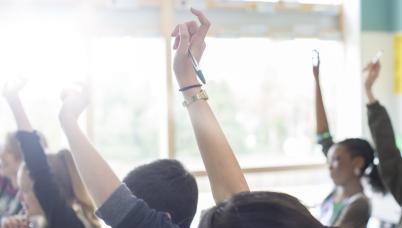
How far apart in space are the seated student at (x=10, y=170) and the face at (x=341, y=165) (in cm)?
139

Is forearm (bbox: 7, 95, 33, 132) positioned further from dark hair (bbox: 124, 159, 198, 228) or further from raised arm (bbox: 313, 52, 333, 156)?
raised arm (bbox: 313, 52, 333, 156)

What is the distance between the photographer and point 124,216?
0.90 m

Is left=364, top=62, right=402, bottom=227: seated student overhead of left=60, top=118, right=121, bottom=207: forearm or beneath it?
beneath

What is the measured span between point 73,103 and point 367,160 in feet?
5.33

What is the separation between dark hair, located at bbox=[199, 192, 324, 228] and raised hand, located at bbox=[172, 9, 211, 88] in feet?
1.49

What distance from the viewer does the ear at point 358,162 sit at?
7.40 feet

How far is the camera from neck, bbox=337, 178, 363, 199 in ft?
7.07

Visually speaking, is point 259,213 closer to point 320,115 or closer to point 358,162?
point 320,115

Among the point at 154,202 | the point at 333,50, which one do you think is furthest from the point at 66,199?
the point at 333,50

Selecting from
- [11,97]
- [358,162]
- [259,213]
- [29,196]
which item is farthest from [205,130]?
[358,162]

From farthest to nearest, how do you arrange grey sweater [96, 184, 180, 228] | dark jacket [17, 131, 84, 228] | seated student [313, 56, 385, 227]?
seated student [313, 56, 385, 227] → dark jacket [17, 131, 84, 228] → grey sweater [96, 184, 180, 228]

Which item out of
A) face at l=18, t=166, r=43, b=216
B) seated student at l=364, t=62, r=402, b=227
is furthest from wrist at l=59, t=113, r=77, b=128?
seated student at l=364, t=62, r=402, b=227

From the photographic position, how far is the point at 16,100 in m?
1.67

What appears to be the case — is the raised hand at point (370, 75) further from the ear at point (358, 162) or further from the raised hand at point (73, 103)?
the raised hand at point (73, 103)
